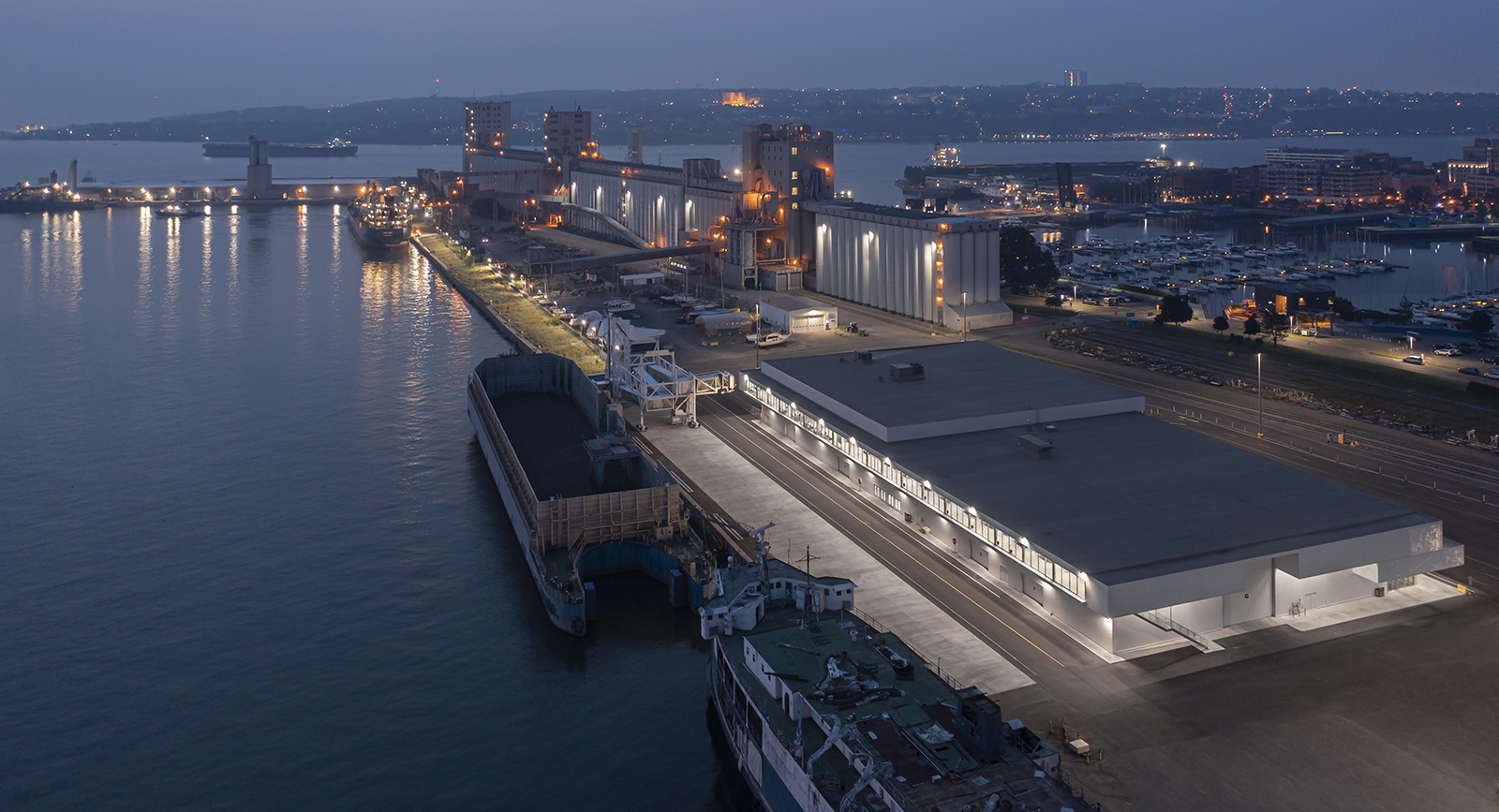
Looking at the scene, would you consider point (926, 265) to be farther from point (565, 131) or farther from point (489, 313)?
point (565, 131)

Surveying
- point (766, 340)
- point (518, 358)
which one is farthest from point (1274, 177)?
point (518, 358)

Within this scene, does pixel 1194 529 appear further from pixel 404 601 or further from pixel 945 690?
pixel 404 601

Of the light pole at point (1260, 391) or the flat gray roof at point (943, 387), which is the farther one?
the light pole at point (1260, 391)

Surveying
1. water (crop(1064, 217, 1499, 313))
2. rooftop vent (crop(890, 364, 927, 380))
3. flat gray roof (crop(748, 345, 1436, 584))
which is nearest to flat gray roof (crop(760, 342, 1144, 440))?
rooftop vent (crop(890, 364, 927, 380))

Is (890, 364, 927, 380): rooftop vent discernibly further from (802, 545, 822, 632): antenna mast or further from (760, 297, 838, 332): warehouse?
(760, 297, 838, 332): warehouse

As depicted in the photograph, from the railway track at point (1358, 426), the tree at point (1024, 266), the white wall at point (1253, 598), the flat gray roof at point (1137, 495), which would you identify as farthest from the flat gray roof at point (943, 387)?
the tree at point (1024, 266)

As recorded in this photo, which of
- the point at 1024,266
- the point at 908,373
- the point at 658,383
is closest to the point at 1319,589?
the point at 908,373

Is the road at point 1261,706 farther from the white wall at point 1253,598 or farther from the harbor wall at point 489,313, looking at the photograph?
the harbor wall at point 489,313

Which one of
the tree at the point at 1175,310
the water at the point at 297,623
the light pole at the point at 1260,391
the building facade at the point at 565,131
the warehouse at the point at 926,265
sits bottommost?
the water at the point at 297,623
